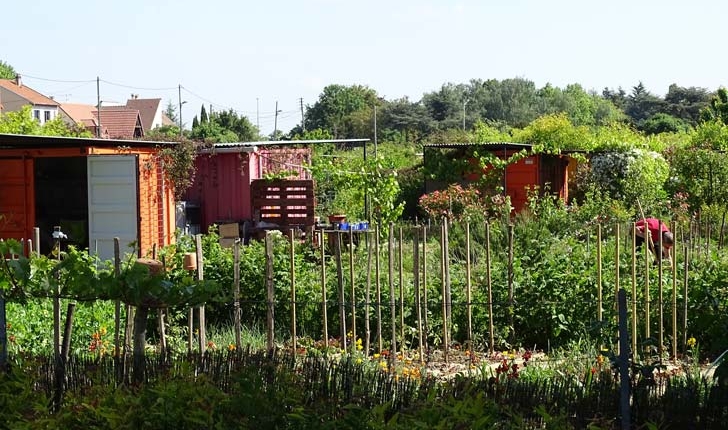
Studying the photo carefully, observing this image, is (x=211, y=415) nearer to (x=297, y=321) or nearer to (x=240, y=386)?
(x=240, y=386)

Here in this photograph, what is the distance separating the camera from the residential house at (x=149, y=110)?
80.6 meters

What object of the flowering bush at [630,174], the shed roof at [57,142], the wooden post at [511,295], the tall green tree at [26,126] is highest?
the tall green tree at [26,126]

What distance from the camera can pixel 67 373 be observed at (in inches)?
238

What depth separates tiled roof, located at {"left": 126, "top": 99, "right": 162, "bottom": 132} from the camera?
263 ft

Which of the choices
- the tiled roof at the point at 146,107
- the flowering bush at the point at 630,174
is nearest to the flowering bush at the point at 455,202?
the flowering bush at the point at 630,174

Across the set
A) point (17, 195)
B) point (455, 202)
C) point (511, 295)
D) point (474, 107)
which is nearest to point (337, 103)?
point (474, 107)

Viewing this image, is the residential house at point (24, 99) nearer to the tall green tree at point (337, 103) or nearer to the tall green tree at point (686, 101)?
the tall green tree at point (337, 103)

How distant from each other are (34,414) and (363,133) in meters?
55.3

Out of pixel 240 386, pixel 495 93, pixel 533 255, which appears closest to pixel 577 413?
pixel 240 386

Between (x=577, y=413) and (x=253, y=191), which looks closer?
(x=577, y=413)

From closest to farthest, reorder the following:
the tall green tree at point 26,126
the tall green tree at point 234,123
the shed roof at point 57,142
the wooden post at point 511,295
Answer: the wooden post at point 511,295, the shed roof at point 57,142, the tall green tree at point 26,126, the tall green tree at point 234,123

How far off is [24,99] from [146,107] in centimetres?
2136

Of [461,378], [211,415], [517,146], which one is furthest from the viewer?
[517,146]

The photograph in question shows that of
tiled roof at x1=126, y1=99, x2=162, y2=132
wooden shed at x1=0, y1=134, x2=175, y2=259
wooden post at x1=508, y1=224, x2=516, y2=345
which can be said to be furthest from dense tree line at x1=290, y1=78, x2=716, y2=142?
wooden post at x1=508, y1=224, x2=516, y2=345
